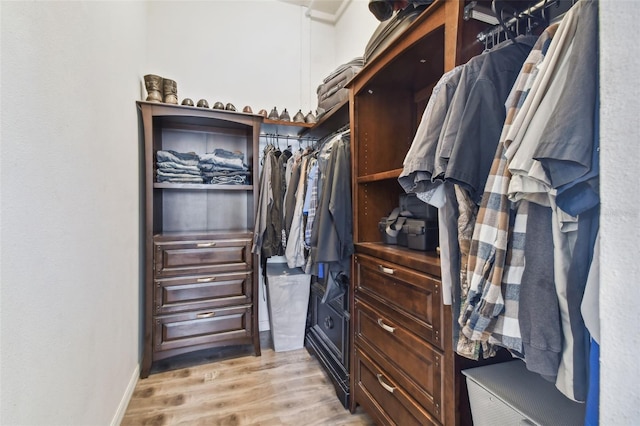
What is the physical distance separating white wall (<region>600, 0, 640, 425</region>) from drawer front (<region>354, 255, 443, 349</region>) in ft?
1.97

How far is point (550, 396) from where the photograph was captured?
2.53 ft

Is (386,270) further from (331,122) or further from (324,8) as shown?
(324,8)

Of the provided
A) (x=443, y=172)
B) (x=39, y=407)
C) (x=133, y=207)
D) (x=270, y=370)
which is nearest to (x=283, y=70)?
(x=133, y=207)

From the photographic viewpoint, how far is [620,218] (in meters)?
0.36

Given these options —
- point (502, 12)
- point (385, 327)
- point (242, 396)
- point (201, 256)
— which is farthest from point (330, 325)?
point (502, 12)

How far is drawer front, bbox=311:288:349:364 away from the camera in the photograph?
1719 millimetres

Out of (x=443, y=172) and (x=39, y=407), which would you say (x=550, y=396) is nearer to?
(x=443, y=172)

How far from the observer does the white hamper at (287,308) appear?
7.42 feet

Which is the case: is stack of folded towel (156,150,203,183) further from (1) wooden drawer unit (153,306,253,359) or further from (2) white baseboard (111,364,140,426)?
(2) white baseboard (111,364,140,426)

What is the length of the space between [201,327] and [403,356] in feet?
4.99

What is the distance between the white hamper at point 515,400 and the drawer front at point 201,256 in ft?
5.39

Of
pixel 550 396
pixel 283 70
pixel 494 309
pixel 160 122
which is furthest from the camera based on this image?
pixel 283 70

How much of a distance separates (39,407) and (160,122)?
77.5 inches

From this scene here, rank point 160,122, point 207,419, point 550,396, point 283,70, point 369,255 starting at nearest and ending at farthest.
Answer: point 550,396 → point 369,255 → point 207,419 → point 160,122 → point 283,70
